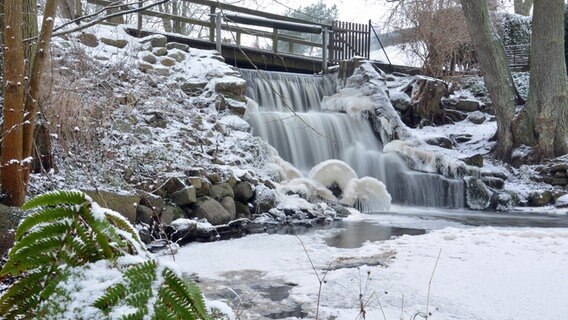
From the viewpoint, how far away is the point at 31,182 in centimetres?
539

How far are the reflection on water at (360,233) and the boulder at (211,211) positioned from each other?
165cm

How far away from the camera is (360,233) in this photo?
301 inches

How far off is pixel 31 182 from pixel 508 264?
4826mm

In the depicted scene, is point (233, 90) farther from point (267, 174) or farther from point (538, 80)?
point (538, 80)

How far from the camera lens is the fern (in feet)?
2.10

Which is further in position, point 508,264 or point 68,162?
point 68,162

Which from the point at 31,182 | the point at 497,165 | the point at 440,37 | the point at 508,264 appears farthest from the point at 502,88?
the point at 31,182

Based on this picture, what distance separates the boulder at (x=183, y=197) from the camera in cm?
762

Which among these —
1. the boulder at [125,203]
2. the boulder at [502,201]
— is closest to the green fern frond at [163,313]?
the boulder at [125,203]

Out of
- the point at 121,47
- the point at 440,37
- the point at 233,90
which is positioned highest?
the point at 440,37

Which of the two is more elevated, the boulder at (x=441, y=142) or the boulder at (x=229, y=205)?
the boulder at (x=441, y=142)

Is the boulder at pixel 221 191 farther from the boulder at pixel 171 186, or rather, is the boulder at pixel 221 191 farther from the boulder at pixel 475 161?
the boulder at pixel 475 161

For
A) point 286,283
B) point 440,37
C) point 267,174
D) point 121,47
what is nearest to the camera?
point 286,283

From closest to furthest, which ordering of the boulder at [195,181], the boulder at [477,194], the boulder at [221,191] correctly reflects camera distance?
1. the boulder at [195,181]
2. the boulder at [221,191]
3. the boulder at [477,194]
